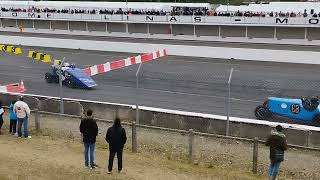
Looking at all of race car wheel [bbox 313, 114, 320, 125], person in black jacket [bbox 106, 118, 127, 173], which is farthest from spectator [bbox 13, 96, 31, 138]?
race car wheel [bbox 313, 114, 320, 125]

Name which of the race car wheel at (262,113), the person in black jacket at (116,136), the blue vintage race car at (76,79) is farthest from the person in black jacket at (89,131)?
the blue vintage race car at (76,79)

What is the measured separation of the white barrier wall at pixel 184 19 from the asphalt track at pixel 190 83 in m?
9.05

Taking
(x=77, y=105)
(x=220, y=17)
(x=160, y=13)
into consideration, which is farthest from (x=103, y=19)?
(x=77, y=105)

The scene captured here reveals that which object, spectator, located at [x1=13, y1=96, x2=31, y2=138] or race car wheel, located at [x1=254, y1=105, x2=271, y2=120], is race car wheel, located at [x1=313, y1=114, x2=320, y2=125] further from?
spectator, located at [x1=13, y1=96, x2=31, y2=138]

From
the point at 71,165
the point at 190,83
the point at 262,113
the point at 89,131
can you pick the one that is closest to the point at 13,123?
the point at 71,165

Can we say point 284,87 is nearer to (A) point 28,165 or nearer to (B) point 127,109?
(B) point 127,109

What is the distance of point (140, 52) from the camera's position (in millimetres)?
32188

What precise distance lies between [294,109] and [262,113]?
115cm

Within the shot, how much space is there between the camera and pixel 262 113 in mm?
16312

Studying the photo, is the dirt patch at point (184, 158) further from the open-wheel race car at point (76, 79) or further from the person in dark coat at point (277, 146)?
the open-wheel race car at point (76, 79)

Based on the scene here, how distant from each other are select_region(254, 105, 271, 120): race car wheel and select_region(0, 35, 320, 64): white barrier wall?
37.3 feet

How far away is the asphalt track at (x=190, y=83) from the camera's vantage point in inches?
741

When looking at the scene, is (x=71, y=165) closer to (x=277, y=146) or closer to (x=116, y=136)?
(x=116, y=136)

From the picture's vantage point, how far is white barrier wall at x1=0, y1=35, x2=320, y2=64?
89.1 ft
